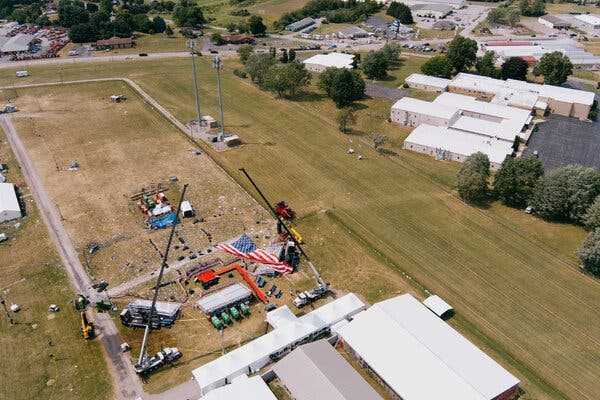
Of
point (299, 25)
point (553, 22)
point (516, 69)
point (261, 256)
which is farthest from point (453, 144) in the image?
point (553, 22)

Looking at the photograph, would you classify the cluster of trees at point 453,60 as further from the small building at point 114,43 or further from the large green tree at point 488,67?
the small building at point 114,43

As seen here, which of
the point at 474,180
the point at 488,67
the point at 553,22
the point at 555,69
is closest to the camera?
the point at 474,180

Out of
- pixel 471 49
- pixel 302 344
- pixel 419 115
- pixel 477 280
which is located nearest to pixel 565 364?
pixel 477 280

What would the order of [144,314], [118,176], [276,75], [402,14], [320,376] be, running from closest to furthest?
[320,376], [144,314], [118,176], [276,75], [402,14]

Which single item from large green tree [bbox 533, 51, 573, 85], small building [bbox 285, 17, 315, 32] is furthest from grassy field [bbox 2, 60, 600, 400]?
small building [bbox 285, 17, 315, 32]

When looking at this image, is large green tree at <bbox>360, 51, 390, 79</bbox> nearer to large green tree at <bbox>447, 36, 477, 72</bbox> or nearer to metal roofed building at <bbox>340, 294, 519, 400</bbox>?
large green tree at <bbox>447, 36, 477, 72</bbox>

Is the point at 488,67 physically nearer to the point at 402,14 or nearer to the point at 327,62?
the point at 327,62
